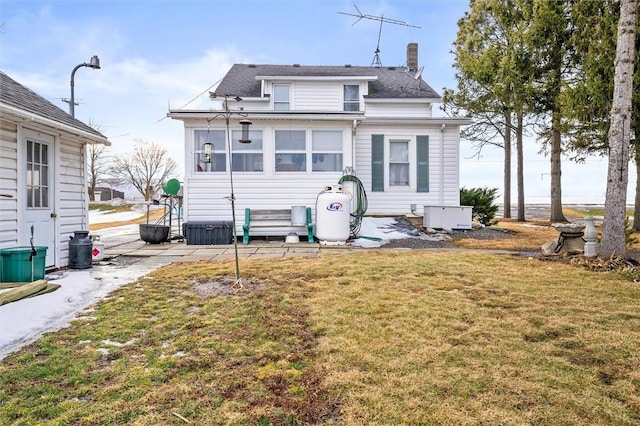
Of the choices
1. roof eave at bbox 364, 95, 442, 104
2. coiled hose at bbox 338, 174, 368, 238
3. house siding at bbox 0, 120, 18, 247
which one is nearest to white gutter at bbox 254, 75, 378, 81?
roof eave at bbox 364, 95, 442, 104

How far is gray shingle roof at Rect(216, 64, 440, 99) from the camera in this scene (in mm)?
16016

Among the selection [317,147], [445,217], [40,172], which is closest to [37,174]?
[40,172]

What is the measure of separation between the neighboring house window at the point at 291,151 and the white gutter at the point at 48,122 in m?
4.35

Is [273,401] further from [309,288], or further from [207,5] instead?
[207,5]

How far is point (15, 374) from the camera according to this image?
2.64 m

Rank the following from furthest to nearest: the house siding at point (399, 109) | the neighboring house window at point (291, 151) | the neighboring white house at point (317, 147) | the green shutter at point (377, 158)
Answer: the house siding at point (399, 109) < the green shutter at point (377, 158) < the neighboring house window at point (291, 151) < the neighboring white house at point (317, 147)

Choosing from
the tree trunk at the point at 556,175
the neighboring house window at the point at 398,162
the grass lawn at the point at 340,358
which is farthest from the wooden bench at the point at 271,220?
the tree trunk at the point at 556,175

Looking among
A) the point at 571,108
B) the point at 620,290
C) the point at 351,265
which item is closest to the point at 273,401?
the point at 351,265

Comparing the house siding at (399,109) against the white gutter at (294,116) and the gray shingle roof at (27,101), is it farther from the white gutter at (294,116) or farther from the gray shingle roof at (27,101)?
the gray shingle roof at (27,101)

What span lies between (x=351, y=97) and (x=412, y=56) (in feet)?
19.9

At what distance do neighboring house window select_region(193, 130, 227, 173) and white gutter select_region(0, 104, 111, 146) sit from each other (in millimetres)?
2924

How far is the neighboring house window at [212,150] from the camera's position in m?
10.2

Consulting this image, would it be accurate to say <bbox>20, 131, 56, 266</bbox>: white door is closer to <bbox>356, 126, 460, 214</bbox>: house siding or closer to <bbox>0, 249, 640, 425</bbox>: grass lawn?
<bbox>0, 249, 640, 425</bbox>: grass lawn

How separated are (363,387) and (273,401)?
0.58 metres
